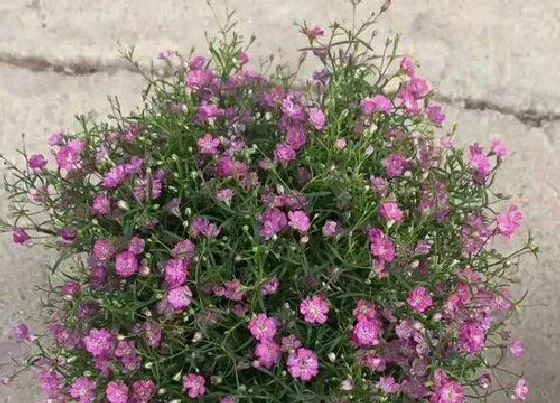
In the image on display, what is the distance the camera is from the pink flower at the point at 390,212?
1046 mm

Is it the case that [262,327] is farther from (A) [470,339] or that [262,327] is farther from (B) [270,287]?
(A) [470,339]

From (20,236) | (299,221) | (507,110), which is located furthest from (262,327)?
(507,110)

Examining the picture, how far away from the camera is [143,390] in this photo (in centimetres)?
105

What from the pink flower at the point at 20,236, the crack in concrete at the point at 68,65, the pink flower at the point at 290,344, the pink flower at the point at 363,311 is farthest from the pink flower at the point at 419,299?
the crack in concrete at the point at 68,65

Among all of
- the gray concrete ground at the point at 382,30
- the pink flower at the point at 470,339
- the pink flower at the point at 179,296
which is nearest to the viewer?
the pink flower at the point at 179,296

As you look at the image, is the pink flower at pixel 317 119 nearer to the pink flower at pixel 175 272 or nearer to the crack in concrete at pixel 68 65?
the pink flower at pixel 175 272

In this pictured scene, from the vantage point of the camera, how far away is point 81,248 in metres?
1.13

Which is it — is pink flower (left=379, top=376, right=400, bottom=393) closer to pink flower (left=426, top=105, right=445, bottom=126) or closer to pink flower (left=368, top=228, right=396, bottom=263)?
pink flower (left=368, top=228, right=396, bottom=263)

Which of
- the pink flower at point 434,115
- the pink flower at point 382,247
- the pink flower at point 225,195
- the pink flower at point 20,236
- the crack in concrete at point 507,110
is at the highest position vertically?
the pink flower at point 434,115

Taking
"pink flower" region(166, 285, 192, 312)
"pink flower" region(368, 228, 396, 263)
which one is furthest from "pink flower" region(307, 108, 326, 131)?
"pink flower" region(166, 285, 192, 312)

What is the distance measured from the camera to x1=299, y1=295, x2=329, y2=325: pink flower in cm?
103

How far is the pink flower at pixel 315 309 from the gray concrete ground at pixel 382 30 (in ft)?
2.70

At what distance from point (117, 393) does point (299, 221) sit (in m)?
0.31

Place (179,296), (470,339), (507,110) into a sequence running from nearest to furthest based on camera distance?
(179,296)
(470,339)
(507,110)
